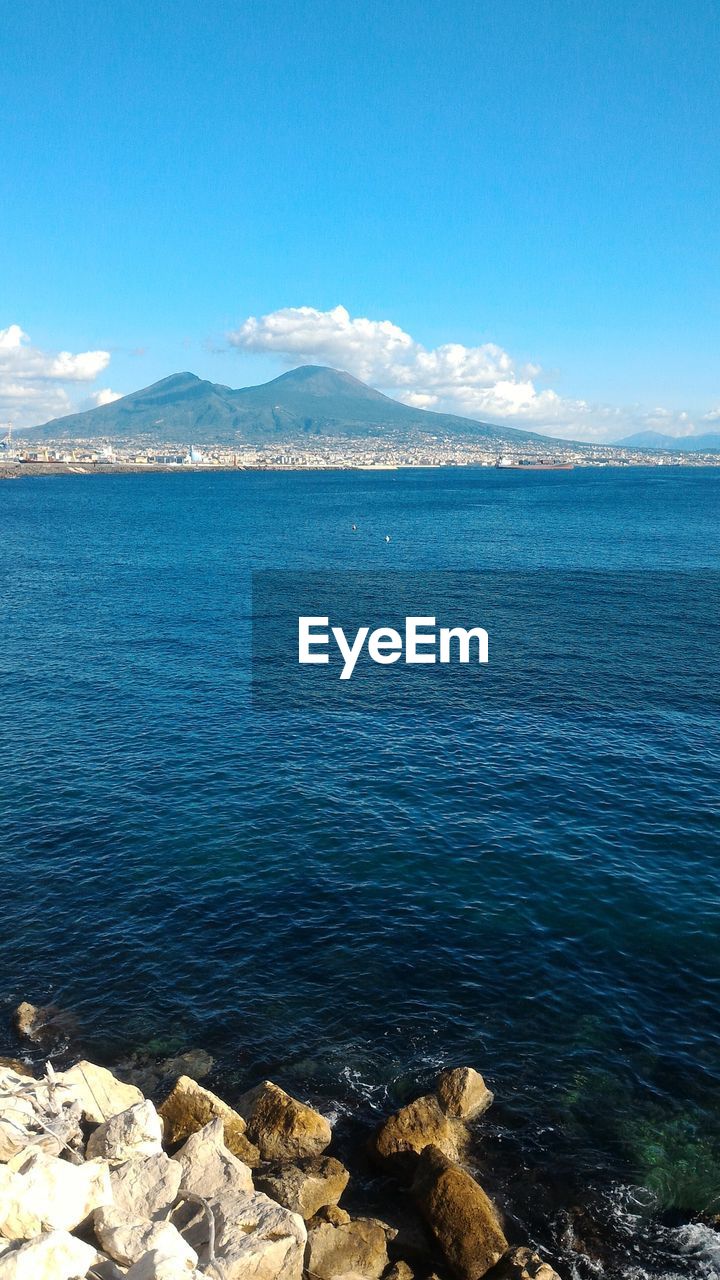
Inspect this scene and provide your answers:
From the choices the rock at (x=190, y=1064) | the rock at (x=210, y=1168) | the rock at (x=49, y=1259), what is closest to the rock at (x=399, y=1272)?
the rock at (x=210, y=1168)

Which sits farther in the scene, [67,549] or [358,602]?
[67,549]

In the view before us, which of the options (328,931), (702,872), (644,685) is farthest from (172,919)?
(644,685)

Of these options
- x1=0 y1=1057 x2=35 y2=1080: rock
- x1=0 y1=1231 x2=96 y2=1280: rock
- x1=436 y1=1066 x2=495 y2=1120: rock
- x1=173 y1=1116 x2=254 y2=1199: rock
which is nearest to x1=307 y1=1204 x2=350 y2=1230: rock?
x1=173 y1=1116 x2=254 y2=1199: rock

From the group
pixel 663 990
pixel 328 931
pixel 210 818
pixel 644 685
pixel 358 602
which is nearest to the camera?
pixel 663 990

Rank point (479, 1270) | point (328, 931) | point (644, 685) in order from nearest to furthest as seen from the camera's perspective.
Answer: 1. point (479, 1270)
2. point (328, 931)
3. point (644, 685)

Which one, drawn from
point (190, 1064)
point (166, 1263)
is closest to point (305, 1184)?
point (166, 1263)

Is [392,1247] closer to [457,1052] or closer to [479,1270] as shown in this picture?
[479,1270]

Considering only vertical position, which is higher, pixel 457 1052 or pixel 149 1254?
pixel 149 1254
